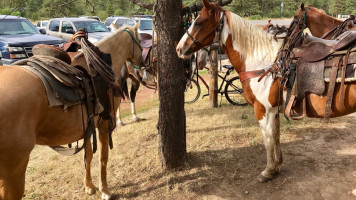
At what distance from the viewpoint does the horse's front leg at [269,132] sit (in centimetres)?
317

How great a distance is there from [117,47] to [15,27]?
347 inches

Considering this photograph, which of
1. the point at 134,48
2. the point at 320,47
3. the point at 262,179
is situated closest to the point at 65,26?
the point at 134,48

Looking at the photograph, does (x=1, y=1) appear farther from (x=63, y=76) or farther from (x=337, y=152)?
(x=337, y=152)

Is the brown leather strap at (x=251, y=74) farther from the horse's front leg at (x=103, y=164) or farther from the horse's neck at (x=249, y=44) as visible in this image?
the horse's front leg at (x=103, y=164)

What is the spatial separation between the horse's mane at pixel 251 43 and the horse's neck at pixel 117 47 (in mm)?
1421

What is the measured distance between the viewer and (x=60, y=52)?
257cm

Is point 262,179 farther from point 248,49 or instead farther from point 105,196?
point 105,196

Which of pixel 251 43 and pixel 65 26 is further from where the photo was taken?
pixel 65 26

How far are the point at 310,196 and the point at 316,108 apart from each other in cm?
112

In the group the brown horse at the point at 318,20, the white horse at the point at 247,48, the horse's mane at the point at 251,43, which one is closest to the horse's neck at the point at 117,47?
the white horse at the point at 247,48

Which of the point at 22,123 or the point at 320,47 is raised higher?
the point at 320,47

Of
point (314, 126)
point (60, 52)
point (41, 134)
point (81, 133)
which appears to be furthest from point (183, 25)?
point (314, 126)

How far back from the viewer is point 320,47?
2836mm

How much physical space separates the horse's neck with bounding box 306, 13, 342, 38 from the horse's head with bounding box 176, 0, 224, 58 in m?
3.03
